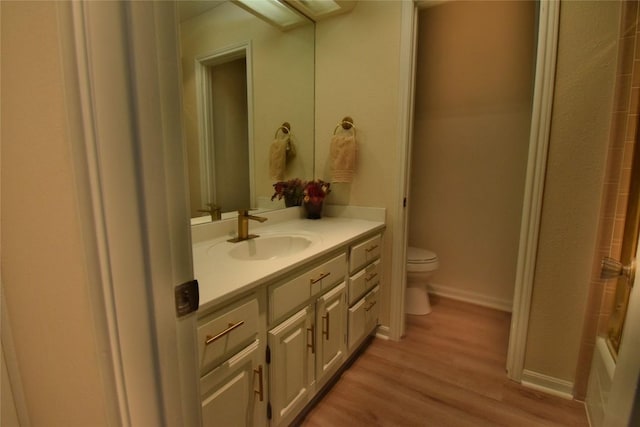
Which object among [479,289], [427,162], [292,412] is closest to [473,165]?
[427,162]

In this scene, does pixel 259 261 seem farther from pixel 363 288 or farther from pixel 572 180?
pixel 572 180

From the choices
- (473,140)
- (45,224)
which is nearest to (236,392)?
(45,224)

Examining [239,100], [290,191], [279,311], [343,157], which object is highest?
[239,100]

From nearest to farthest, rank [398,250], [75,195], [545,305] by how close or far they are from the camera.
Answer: [75,195] < [545,305] < [398,250]

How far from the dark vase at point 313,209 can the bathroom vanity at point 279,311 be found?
117mm

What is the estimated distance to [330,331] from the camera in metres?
1.44

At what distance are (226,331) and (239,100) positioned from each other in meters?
1.29

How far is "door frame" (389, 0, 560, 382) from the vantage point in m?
1.37

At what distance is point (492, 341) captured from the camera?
1.97 metres

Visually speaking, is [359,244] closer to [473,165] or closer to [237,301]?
[237,301]

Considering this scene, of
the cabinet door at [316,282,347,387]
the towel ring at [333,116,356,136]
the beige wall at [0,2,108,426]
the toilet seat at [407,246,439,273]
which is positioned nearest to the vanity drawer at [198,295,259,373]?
the beige wall at [0,2,108,426]

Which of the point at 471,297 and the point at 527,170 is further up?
the point at 527,170

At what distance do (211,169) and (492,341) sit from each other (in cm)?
204

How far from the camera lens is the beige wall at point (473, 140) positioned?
2.20 metres
